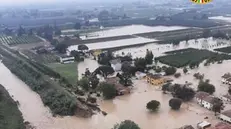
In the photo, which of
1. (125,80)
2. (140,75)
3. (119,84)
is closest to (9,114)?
(119,84)

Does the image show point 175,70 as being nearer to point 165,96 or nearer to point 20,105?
point 165,96

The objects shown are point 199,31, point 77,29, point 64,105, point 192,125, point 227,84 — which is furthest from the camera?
point 77,29

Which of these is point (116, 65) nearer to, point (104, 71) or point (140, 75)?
point (104, 71)

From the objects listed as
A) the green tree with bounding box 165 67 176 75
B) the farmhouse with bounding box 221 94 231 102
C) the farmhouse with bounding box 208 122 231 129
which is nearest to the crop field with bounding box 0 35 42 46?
the green tree with bounding box 165 67 176 75

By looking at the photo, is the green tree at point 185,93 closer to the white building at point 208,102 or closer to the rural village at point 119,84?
the rural village at point 119,84

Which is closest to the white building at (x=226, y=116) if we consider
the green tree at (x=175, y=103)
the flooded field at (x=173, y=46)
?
the green tree at (x=175, y=103)

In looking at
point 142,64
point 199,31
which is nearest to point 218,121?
point 142,64
